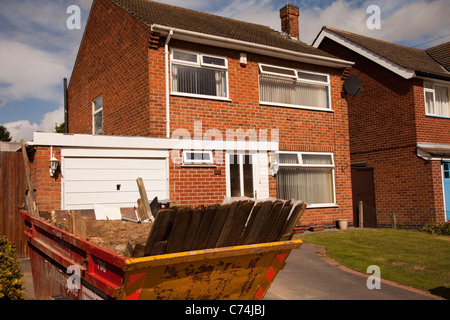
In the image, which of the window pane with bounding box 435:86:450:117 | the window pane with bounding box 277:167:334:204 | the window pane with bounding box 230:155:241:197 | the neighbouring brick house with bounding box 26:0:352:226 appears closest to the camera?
the neighbouring brick house with bounding box 26:0:352:226

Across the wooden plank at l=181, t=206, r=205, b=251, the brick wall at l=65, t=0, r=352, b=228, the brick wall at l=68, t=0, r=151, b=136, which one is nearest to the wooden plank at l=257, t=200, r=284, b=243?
the wooden plank at l=181, t=206, r=205, b=251

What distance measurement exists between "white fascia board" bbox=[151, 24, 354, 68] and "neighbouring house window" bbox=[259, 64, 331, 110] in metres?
0.41

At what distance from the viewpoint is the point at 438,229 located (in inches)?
513

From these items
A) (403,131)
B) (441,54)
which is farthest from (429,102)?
(441,54)

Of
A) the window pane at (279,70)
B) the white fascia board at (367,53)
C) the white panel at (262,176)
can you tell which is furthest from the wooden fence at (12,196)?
the white fascia board at (367,53)

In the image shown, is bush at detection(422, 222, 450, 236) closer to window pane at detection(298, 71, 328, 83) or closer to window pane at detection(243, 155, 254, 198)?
window pane at detection(298, 71, 328, 83)

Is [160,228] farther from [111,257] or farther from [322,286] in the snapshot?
[322,286]

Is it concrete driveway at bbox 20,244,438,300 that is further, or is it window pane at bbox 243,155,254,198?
window pane at bbox 243,155,254,198

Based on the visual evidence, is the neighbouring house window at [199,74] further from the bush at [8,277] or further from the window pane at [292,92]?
the bush at [8,277]

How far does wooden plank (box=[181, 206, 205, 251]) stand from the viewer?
3018 millimetres

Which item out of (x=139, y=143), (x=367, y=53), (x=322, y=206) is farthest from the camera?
(x=367, y=53)

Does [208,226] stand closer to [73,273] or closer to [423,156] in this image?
[73,273]

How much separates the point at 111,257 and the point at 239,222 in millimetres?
1054
